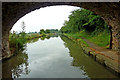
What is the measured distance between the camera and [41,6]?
4199 millimetres

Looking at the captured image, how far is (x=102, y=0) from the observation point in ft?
10.9

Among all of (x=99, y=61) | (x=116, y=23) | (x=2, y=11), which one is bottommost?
(x=99, y=61)

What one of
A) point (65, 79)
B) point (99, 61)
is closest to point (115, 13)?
point (99, 61)

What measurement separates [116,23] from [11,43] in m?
6.64

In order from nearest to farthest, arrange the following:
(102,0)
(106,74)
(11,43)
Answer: (106,74) → (102,0) → (11,43)

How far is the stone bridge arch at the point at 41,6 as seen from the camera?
3400 mm

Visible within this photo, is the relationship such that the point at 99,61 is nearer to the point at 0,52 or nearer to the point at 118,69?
the point at 118,69

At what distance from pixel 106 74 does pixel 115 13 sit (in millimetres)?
2677

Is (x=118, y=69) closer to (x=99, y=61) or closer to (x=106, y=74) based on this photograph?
(x=106, y=74)

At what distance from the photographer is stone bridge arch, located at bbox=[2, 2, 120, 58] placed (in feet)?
11.2

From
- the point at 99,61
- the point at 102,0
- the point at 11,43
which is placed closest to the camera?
the point at 102,0

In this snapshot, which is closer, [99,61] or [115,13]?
[115,13]

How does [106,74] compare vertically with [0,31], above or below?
below

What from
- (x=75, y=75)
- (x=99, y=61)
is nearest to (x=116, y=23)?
(x=99, y=61)
